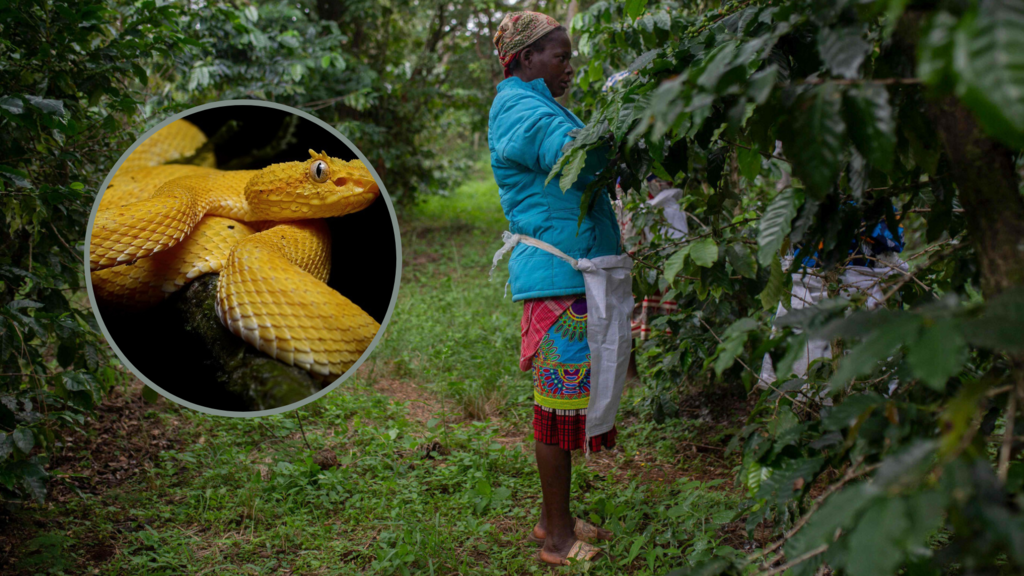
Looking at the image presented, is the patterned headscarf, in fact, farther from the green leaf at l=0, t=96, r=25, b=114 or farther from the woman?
the green leaf at l=0, t=96, r=25, b=114

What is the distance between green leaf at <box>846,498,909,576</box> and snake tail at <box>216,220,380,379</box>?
1075mm

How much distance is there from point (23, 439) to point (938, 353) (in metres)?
2.03

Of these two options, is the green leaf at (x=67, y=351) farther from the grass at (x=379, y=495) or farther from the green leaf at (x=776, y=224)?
the green leaf at (x=776, y=224)

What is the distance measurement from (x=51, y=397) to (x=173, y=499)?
0.75 meters

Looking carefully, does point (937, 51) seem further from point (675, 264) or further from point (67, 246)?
point (67, 246)

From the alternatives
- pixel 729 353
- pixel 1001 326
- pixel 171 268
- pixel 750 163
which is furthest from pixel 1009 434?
pixel 171 268

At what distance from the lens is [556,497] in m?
2.07

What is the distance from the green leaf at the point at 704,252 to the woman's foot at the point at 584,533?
114 centimetres

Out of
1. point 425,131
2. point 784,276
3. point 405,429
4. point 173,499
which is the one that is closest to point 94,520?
point 173,499

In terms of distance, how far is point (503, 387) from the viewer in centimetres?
354

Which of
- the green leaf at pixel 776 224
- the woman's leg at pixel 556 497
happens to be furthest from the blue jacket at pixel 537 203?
the green leaf at pixel 776 224

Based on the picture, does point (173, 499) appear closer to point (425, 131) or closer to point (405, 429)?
point (405, 429)

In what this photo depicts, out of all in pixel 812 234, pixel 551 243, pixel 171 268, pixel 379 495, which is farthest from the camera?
pixel 379 495

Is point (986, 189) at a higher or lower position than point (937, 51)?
lower
